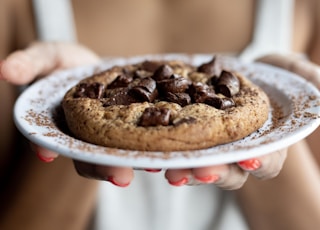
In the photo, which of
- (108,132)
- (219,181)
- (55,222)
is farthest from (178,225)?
(108,132)

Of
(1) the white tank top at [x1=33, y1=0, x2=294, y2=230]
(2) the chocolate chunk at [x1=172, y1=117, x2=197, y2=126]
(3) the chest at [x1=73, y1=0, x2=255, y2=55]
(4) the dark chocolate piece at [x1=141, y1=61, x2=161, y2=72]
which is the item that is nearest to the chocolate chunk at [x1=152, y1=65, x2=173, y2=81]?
(4) the dark chocolate piece at [x1=141, y1=61, x2=161, y2=72]

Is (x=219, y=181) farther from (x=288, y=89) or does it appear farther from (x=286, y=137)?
(x=288, y=89)

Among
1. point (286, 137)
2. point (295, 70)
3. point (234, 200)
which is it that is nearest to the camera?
point (286, 137)

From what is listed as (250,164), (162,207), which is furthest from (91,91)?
(162,207)

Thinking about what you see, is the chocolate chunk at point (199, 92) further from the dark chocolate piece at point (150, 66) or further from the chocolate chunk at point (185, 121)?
the dark chocolate piece at point (150, 66)

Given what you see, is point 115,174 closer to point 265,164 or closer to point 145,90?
point 145,90
